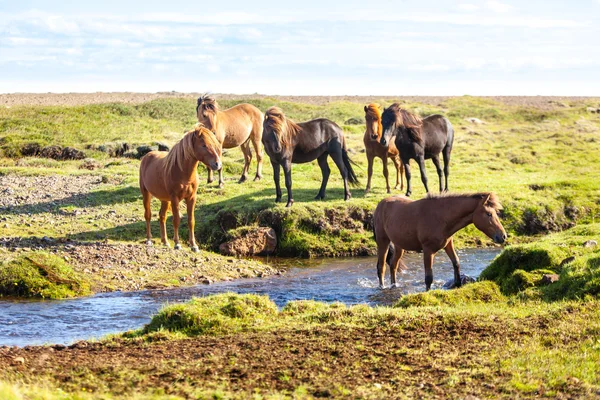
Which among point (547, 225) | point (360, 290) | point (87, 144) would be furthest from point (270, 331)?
point (87, 144)

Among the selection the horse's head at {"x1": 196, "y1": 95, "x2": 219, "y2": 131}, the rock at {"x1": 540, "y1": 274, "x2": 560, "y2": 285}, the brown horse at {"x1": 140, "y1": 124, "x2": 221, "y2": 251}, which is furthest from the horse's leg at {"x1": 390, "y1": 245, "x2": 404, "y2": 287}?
the horse's head at {"x1": 196, "y1": 95, "x2": 219, "y2": 131}

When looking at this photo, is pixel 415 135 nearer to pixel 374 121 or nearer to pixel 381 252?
pixel 374 121

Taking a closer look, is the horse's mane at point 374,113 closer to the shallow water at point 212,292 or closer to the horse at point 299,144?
the horse at point 299,144

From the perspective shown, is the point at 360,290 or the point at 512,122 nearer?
the point at 360,290

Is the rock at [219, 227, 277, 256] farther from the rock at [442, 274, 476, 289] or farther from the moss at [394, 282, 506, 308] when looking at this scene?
the moss at [394, 282, 506, 308]

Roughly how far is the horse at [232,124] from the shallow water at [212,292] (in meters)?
6.16

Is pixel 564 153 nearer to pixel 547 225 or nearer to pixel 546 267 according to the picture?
pixel 547 225

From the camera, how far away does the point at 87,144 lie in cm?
3494

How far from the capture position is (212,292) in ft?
47.6

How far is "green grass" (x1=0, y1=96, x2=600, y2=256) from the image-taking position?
770 inches

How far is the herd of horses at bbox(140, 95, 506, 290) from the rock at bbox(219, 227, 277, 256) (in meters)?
1.11

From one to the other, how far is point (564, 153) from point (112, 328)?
90.4 feet

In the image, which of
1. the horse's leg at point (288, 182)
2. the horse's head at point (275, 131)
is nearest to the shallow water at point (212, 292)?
the horse's leg at point (288, 182)

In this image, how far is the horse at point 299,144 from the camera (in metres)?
20.6
